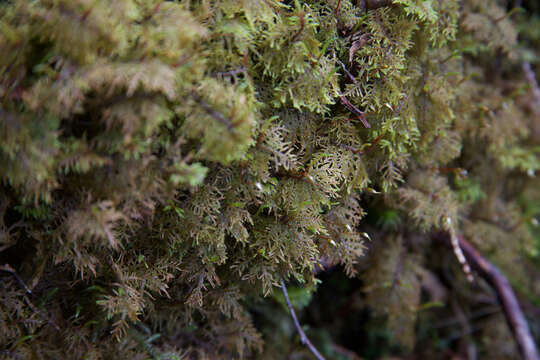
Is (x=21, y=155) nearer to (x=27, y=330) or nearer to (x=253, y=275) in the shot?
(x=27, y=330)

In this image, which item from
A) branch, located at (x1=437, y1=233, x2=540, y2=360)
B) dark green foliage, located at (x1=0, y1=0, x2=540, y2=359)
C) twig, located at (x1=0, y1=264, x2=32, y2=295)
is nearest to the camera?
dark green foliage, located at (x1=0, y1=0, x2=540, y2=359)

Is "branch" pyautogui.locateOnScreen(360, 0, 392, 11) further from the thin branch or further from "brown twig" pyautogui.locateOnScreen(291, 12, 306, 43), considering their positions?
"brown twig" pyautogui.locateOnScreen(291, 12, 306, 43)

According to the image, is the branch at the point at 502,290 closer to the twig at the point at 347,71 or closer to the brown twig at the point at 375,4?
the twig at the point at 347,71

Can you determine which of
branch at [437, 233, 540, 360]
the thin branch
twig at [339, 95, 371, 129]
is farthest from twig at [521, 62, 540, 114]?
twig at [339, 95, 371, 129]

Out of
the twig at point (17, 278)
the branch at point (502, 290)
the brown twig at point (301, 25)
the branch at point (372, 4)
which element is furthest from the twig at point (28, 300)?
the branch at point (502, 290)

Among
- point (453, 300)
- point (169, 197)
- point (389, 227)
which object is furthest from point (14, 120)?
point (453, 300)

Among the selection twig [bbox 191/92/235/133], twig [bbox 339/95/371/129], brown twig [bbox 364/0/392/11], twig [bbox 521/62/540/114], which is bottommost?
twig [bbox 521/62/540/114]

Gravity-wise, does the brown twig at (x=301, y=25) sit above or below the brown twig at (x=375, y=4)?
below

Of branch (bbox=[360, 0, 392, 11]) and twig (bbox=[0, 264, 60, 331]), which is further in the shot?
branch (bbox=[360, 0, 392, 11])

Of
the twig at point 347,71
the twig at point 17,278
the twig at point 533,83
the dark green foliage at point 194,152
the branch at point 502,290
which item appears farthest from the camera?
the twig at point 533,83
